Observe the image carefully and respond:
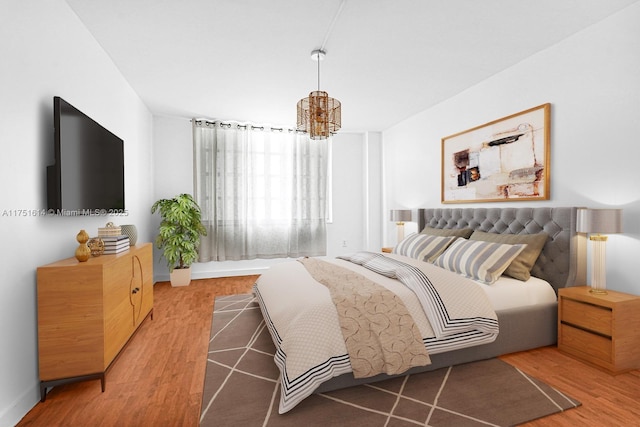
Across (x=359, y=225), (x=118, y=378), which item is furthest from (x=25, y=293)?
(x=359, y=225)

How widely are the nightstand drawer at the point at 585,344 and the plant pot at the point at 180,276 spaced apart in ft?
14.7

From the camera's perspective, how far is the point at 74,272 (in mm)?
1843

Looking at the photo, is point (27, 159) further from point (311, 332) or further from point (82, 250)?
point (311, 332)

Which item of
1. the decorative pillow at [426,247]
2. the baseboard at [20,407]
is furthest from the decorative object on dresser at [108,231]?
the decorative pillow at [426,247]

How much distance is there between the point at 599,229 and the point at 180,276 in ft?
15.8

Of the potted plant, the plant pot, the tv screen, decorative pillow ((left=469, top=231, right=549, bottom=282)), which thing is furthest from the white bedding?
the plant pot

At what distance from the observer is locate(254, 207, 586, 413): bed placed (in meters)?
1.73

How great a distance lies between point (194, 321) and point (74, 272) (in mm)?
1512

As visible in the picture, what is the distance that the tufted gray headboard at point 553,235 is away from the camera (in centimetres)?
255

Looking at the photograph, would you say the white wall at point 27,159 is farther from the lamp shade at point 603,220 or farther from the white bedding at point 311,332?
the lamp shade at point 603,220

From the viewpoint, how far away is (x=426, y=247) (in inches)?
135

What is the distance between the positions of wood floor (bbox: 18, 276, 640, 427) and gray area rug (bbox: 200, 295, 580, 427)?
0.10 m

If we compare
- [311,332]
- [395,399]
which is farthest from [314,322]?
[395,399]

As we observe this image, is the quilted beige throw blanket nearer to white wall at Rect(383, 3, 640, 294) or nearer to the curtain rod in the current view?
white wall at Rect(383, 3, 640, 294)
